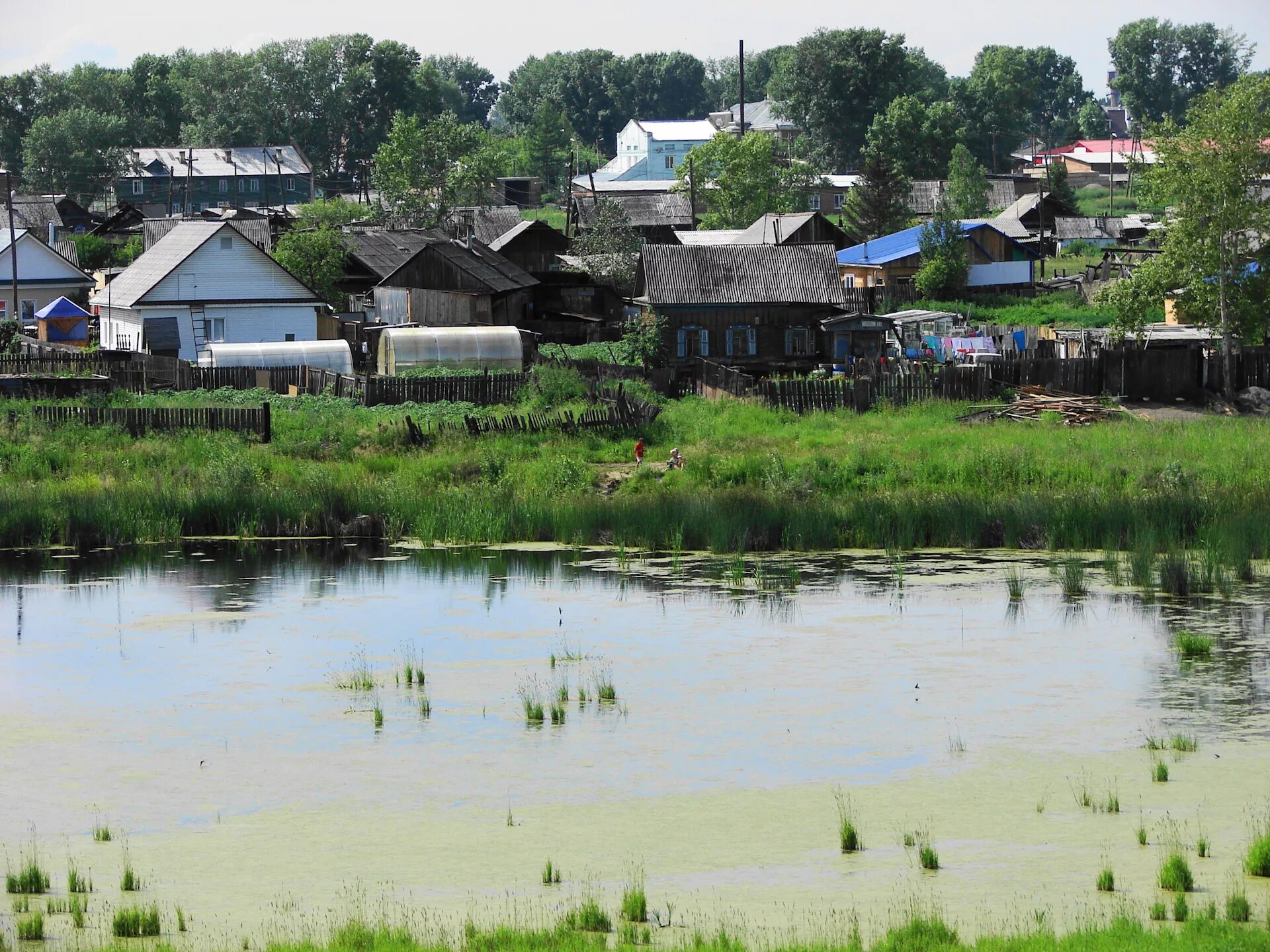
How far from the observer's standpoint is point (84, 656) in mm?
18844

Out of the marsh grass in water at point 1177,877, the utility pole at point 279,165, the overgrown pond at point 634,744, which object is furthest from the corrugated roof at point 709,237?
the marsh grass in water at point 1177,877

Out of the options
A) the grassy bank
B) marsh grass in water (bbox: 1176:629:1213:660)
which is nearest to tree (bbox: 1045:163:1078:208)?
the grassy bank

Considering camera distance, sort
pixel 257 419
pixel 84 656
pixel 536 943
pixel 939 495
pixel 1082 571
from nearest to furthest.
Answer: pixel 536 943 < pixel 84 656 < pixel 1082 571 < pixel 939 495 < pixel 257 419

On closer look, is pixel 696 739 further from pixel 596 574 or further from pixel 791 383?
pixel 791 383

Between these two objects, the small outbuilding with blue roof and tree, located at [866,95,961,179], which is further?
tree, located at [866,95,961,179]

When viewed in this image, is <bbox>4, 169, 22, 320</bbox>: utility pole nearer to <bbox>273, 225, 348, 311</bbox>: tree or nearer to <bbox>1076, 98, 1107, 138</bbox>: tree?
<bbox>273, 225, 348, 311</bbox>: tree

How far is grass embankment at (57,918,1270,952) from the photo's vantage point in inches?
360

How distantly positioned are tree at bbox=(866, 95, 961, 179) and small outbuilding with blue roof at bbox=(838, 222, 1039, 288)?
3691cm

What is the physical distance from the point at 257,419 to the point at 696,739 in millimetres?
21932

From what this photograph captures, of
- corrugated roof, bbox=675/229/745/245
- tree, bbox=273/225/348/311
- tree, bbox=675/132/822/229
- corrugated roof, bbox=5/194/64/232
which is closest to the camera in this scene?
tree, bbox=273/225/348/311

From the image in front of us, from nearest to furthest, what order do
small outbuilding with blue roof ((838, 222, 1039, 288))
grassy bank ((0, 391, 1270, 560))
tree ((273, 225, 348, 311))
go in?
grassy bank ((0, 391, 1270, 560)), tree ((273, 225, 348, 311)), small outbuilding with blue roof ((838, 222, 1039, 288))

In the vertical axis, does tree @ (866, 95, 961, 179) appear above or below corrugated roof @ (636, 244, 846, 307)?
above

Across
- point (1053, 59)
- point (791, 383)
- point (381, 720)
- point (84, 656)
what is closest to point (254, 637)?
point (84, 656)

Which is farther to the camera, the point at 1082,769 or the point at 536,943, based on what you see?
the point at 1082,769
